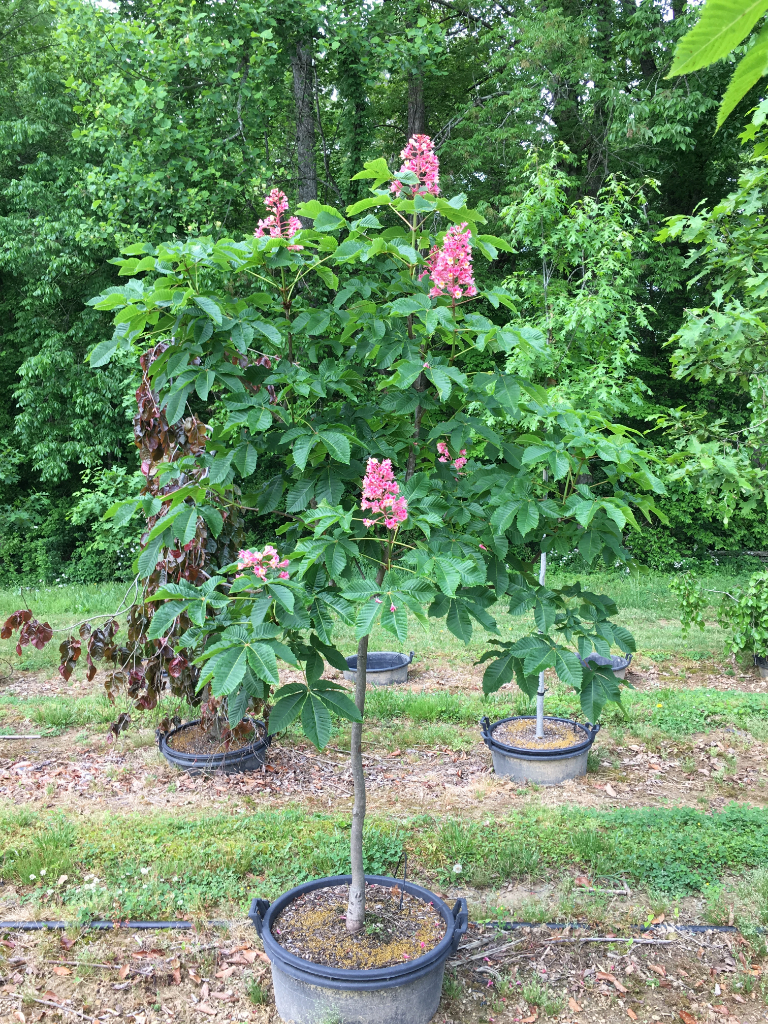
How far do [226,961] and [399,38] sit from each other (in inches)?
353

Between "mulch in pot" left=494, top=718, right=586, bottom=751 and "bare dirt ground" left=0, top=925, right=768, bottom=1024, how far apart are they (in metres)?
1.37

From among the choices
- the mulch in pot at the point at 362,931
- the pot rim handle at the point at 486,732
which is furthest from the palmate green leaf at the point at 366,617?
the pot rim handle at the point at 486,732

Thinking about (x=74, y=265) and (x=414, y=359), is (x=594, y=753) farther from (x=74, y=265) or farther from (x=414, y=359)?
(x=74, y=265)

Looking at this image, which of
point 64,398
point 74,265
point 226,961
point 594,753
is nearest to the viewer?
point 226,961

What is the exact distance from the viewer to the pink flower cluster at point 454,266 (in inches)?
71.2

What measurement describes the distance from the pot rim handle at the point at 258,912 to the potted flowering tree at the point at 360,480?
0.06 m

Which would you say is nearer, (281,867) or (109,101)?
(281,867)

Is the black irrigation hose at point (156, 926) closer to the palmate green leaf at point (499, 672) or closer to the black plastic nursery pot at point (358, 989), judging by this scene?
the black plastic nursery pot at point (358, 989)

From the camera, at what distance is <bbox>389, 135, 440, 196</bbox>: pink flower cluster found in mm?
1838

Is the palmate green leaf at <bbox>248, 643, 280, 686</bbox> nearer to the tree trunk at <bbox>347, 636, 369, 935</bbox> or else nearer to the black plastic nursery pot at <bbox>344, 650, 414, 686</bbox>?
the tree trunk at <bbox>347, 636, 369, 935</bbox>

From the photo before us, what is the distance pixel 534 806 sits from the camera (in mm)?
3625

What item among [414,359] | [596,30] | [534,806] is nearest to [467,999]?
[534,806]

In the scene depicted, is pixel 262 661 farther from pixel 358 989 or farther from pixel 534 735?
pixel 534 735

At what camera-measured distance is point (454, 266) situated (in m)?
1.82
